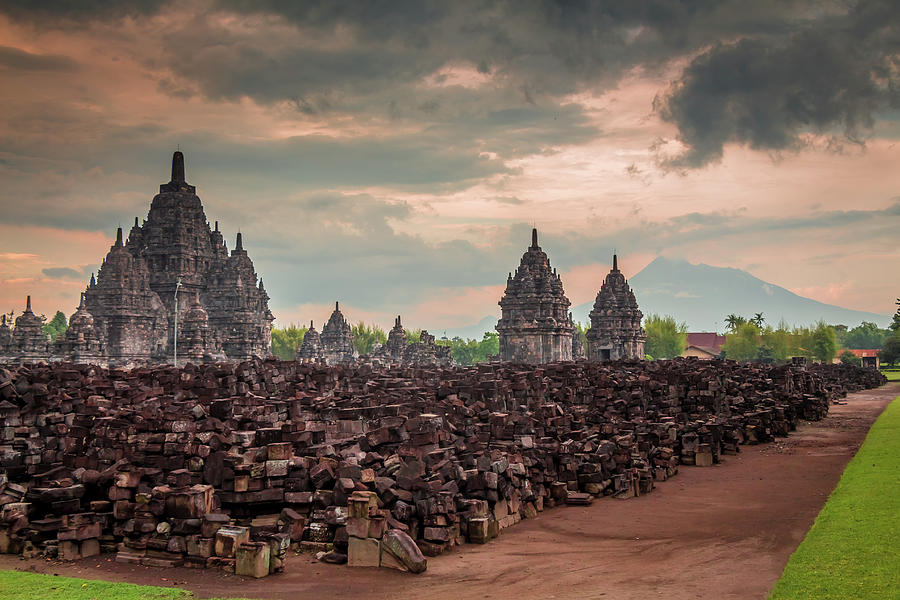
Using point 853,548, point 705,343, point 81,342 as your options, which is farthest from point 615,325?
point 853,548

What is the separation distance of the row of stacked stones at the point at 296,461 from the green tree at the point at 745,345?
70.3m

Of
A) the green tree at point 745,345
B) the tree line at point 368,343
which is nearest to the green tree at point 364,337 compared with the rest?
the tree line at point 368,343

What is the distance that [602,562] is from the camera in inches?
399

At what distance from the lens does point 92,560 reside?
35.0ft

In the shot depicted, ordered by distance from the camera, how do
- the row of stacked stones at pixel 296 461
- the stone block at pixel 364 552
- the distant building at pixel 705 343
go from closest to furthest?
1. the stone block at pixel 364 552
2. the row of stacked stones at pixel 296 461
3. the distant building at pixel 705 343

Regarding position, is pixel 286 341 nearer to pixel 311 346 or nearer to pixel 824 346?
pixel 311 346

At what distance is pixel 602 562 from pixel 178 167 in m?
58.8

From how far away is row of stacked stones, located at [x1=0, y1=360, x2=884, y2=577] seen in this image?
10633 millimetres

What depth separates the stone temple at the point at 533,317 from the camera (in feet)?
180

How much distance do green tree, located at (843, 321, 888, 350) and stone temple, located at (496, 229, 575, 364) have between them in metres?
101

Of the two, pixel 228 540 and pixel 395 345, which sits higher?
pixel 395 345

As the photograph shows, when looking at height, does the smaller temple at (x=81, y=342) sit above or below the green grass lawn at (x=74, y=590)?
above

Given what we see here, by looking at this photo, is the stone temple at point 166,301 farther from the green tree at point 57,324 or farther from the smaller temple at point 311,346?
the green tree at point 57,324

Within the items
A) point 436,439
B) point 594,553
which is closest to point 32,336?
point 436,439
